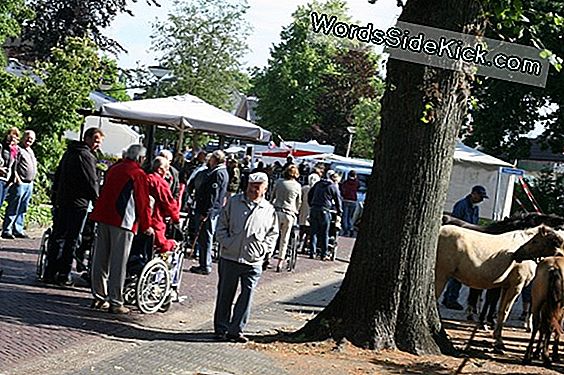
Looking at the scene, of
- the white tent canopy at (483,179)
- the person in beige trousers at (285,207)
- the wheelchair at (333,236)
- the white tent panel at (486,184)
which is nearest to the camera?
the person in beige trousers at (285,207)

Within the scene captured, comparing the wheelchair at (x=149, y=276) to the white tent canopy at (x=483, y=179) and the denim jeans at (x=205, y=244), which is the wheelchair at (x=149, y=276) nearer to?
the denim jeans at (x=205, y=244)

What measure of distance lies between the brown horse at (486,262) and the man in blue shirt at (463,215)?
269cm

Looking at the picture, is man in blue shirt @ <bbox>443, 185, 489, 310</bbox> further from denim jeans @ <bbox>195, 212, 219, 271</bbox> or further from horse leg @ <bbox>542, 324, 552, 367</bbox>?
horse leg @ <bbox>542, 324, 552, 367</bbox>

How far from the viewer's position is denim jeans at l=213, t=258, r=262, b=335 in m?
10.9

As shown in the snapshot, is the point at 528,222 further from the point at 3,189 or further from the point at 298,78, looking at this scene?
the point at 298,78

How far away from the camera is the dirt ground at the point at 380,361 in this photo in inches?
394

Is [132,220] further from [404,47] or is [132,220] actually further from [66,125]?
[66,125]

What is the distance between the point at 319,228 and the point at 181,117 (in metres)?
4.63

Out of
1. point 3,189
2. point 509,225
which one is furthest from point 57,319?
point 3,189

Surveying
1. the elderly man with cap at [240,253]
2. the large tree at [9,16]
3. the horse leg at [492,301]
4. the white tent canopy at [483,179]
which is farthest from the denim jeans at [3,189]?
the white tent canopy at [483,179]

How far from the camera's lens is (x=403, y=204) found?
10977 millimetres

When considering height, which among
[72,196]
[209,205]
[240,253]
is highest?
[209,205]

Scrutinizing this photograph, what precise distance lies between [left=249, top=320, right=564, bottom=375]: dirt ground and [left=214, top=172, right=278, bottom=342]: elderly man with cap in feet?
1.36

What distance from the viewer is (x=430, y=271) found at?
11.3 meters
